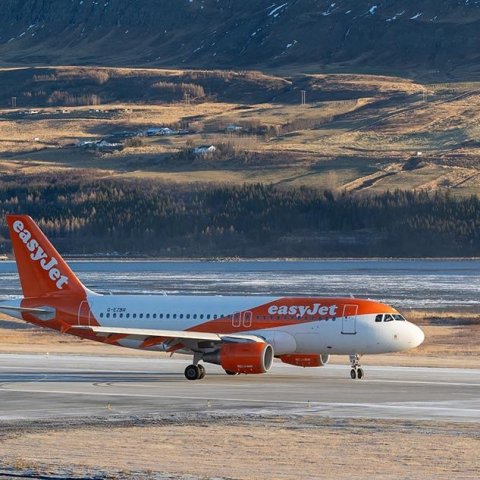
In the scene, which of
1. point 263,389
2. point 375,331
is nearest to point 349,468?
point 263,389

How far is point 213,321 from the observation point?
2315 inches

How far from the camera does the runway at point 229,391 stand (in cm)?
4566

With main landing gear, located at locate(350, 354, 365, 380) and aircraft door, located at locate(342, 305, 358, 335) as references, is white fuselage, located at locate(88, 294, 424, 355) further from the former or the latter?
main landing gear, located at locate(350, 354, 365, 380)

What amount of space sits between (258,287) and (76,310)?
234ft

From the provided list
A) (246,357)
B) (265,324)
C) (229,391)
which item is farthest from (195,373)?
(229,391)

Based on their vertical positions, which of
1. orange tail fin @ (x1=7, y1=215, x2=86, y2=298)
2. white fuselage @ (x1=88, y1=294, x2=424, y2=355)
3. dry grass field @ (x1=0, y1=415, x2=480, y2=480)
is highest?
orange tail fin @ (x1=7, y1=215, x2=86, y2=298)

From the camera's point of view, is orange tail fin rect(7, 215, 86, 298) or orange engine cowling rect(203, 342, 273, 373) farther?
orange tail fin rect(7, 215, 86, 298)

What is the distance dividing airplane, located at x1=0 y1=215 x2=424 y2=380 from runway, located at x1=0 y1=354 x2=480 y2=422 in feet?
3.57

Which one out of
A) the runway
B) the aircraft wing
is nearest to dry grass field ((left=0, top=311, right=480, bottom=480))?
the runway

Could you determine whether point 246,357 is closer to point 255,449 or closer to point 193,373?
point 193,373

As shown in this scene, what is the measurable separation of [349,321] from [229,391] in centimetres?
684

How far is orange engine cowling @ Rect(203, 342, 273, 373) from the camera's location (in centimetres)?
5500

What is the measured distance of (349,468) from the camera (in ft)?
111

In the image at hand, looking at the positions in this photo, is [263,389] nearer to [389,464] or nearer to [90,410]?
[90,410]
